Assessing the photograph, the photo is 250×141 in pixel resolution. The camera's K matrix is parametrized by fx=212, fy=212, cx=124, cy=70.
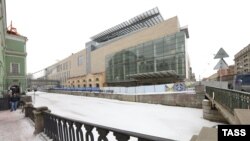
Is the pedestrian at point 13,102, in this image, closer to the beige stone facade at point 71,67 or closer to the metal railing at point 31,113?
the metal railing at point 31,113

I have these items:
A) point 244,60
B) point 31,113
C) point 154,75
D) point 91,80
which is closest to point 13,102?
point 31,113

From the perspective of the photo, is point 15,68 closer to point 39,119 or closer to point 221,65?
point 39,119

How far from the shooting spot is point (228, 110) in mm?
10883

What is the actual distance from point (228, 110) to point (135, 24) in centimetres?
5352

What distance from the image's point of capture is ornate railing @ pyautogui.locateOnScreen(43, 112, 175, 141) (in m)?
2.84

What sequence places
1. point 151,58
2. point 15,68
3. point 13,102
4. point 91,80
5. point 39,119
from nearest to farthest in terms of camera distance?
1. point 39,119
2. point 13,102
3. point 15,68
4. point 151,58
5. point 91,80

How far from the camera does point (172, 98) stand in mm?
24750

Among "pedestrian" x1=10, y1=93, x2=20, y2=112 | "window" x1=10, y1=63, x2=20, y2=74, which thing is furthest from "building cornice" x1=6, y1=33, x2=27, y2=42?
"pedestrian" x1=10, y1=93, x2=20, y2=112

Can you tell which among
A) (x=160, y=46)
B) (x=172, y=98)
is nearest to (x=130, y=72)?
(x=160, y=46)

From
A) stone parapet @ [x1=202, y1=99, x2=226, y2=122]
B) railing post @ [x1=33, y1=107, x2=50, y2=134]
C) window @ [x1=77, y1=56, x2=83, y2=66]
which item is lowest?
stone parapet @ [x1=202, y1=99, x2=226, y2=122]

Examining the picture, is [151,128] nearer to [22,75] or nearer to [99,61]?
[22,75]

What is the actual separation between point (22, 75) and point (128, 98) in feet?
68.8

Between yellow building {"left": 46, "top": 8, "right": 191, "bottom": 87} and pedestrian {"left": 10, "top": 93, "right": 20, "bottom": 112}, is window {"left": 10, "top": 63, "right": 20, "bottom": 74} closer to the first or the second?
pedestrian {"left": 10, "top": 93, "right": 20, "bottom": 112}

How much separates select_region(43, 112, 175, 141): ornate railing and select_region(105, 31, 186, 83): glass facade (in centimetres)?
3508
